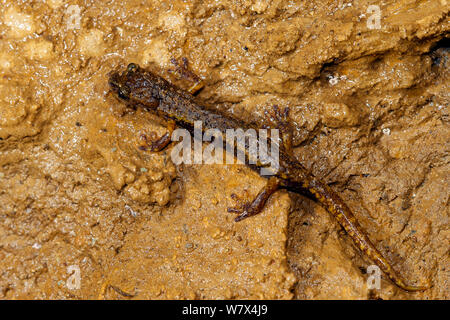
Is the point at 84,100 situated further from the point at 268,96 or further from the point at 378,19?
the point at 378,19

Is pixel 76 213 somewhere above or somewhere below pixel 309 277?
above

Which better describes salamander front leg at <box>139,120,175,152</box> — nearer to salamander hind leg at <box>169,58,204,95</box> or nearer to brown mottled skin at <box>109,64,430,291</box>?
brown mottled skin at <box>109,64,430,291</box>

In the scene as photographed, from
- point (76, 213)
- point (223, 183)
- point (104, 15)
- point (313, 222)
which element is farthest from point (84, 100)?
point (313, 222)

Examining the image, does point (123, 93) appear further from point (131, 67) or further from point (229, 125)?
point (229, 125)

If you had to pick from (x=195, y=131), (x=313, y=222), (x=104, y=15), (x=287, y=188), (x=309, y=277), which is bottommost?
(x=309, y=277)

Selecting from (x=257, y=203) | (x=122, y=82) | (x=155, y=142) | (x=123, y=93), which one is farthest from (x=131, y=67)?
(x=257, y=203)

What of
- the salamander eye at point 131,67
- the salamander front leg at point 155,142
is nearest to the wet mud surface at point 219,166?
the salamander front leg at point 155,142

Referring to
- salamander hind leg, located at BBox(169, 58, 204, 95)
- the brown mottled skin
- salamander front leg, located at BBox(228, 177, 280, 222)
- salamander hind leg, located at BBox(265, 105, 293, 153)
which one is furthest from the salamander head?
→ salamander front leg, located at BBox(228, 177, 280, 222)

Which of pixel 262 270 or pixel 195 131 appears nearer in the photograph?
pixel 262 270
